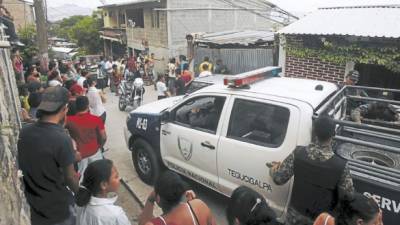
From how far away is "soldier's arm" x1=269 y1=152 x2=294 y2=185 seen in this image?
10.0 feet

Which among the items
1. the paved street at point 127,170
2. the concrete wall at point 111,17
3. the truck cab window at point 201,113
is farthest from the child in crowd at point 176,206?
the concrete wall at point 111,17

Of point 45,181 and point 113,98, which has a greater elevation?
point 45,181

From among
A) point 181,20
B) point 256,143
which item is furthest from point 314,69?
point 181,20

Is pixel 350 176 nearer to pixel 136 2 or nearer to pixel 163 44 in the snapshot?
pixel 163 44

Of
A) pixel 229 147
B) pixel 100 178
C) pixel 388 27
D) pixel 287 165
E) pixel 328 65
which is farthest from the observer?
pixel 328 65

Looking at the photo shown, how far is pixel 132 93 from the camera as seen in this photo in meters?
10.2

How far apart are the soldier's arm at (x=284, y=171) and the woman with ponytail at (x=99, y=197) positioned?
5.01 feet

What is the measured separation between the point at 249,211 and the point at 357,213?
2.68 feet

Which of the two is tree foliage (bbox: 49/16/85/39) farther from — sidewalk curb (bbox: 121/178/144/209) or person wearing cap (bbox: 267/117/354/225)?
person wearing cap (bbox: 267/117/354/225)

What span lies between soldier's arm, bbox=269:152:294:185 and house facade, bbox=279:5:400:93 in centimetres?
502

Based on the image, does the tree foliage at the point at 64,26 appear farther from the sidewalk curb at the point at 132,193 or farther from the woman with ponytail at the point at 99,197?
the woman with ponytail at the point at 99,197

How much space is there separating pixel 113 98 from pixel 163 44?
25.6ft

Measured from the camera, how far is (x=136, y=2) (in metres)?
21.3

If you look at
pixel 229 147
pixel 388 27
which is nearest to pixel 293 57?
pixel 388 27
